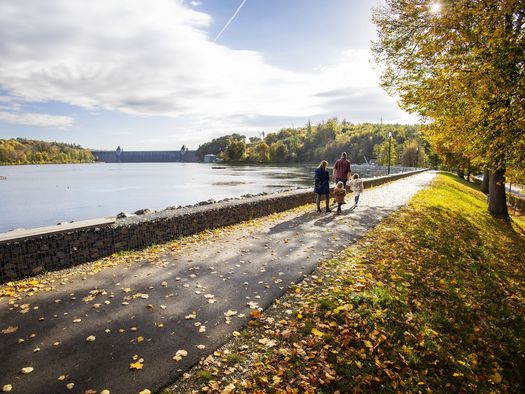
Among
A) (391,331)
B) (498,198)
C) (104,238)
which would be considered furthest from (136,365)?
(498,198)

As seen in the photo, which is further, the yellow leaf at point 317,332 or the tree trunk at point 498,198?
the tree trunk at point 498,198

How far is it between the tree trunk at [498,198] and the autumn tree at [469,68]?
3.54 metres

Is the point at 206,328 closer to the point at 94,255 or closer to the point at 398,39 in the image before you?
the point at 94,255

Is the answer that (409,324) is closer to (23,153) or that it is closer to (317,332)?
(317,332)

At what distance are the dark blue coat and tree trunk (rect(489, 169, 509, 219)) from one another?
998 cm

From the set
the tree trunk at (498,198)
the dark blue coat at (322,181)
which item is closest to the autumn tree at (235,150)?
the tree trunk at (498,198)

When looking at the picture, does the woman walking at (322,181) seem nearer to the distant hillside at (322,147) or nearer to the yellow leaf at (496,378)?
the yellow leaf at (496,378)

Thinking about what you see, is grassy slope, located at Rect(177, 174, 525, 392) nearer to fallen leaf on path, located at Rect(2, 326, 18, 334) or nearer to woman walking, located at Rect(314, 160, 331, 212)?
fallen leaf on path, located at Rect(2, 326, 18, 334)

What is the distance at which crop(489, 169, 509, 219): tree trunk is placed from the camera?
17125 millimetres

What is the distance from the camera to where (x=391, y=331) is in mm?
5328

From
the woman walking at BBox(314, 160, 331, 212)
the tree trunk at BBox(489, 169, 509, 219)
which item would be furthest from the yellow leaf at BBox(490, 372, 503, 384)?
the tree trunk at BBox(489, 169, 509, 219)

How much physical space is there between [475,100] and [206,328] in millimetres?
10933

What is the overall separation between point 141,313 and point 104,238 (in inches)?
136

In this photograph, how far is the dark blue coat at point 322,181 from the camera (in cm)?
1380
